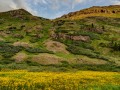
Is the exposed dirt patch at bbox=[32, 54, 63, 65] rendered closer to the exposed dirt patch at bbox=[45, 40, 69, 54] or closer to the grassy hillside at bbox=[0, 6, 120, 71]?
the grassy hillside at bbox=[0, 6, 120, 71]

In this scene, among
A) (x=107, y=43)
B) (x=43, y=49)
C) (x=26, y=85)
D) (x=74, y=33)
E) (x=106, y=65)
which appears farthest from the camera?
(x=74, y=33)

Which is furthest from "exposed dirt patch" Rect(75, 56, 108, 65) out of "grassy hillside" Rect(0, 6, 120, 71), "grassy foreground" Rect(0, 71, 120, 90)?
"grassy foreground" Rect(0, 71, 120, 90)

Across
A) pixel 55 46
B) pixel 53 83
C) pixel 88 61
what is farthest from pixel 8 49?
pixel 53 83

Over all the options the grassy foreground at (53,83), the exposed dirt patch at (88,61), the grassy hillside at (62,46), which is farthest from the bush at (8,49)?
the grassy foreground at (53,83)

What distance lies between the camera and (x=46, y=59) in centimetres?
7256

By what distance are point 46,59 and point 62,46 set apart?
19782 millimetres

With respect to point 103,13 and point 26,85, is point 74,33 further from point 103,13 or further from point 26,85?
point 26,85

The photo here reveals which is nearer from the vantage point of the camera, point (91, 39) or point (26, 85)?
point (26, 85)

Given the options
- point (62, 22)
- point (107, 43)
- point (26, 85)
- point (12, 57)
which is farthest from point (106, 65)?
point (62, 22)

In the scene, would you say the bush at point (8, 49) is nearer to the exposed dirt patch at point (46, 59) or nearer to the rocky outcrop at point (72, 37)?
the exposed dirt patch at point (46, 59)

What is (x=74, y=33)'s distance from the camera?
11188cm

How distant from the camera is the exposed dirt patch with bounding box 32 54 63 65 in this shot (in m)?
70.8

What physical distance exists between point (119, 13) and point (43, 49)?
95.8 m

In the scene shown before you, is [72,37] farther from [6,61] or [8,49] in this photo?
[6,61]
